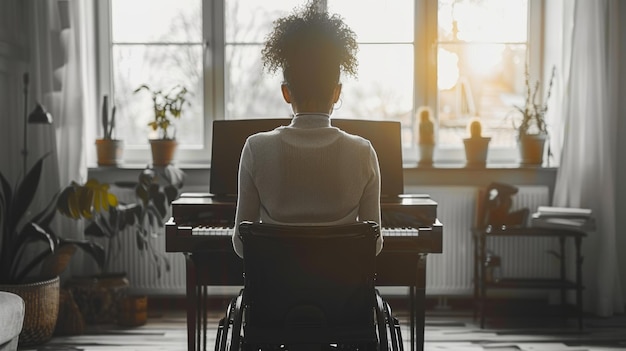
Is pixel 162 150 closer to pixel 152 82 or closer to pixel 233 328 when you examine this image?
pixel 152 82

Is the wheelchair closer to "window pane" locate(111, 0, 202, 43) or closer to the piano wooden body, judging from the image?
the piano wooden body

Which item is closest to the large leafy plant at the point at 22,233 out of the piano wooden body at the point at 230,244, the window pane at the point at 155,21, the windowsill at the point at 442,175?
the windowsill at the point at 442,175

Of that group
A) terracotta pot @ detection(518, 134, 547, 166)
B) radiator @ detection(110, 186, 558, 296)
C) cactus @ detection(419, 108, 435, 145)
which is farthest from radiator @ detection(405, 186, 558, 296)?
cactus @ detection(419, 108, 435, 145)

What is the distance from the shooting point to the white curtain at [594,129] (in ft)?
12.5

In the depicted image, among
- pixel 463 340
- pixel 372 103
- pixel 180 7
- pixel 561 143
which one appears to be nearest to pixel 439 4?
pixel 372 103

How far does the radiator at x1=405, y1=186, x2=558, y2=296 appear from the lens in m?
4.02

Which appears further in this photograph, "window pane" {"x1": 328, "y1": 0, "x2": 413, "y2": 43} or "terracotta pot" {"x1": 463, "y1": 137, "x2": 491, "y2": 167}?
"window pane" {"x1": 328, "y1": 0, "x2": 413, "y2": 43}

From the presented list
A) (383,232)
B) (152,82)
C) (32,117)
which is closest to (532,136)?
(383,232)

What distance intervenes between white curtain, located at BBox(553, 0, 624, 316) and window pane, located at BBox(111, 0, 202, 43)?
2.18 m

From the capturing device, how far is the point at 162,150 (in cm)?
402

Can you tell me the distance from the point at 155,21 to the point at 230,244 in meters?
2.16

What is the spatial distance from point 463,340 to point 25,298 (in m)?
2.09

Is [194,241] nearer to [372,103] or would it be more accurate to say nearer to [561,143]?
[372,103]

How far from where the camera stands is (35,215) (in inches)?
146
